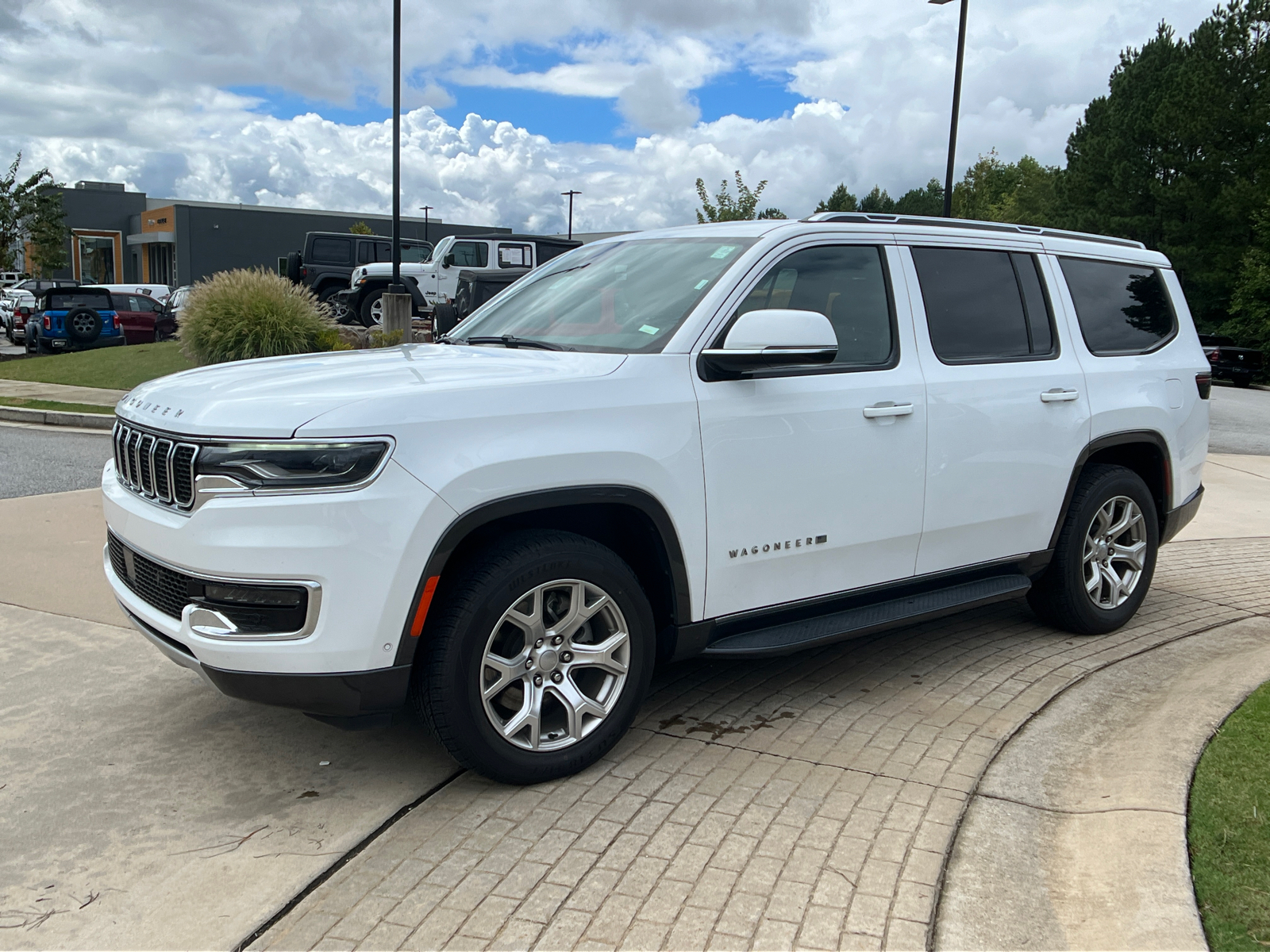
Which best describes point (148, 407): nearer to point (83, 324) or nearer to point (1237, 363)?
point (83, 324)

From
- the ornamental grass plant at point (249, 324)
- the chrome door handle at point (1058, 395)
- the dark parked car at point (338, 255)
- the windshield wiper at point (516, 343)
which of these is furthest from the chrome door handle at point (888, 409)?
the dark parked car at point (338, 255)

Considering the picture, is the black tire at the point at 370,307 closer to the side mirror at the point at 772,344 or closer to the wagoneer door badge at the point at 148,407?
the wagoneer door badge at the point at 148,407

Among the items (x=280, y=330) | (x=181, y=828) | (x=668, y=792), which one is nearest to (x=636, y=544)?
(x=668, y=792)

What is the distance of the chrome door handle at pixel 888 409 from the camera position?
4.12 m

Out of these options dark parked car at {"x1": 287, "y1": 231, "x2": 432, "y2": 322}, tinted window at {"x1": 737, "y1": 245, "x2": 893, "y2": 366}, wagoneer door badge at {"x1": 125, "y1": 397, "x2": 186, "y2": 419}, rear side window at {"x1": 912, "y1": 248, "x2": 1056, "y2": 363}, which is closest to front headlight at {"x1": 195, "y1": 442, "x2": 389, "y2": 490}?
wagoneer door badge at {"x1": 125, "y1": 397, "x2": 186, "y2": 419}

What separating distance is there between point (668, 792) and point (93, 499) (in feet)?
20.9

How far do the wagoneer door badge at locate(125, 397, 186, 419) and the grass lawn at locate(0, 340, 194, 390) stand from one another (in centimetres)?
1381

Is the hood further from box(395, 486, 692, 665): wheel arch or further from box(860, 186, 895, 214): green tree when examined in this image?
box(860, 186, 895, 214): green tree

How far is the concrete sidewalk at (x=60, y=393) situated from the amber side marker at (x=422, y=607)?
13.2 m

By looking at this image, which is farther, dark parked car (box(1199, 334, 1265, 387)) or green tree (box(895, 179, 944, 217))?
green tree (box(895, 179, 944, 217))

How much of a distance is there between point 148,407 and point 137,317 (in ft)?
85.2

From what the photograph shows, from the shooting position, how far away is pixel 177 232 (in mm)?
63438

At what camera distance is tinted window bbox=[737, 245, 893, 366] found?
4.16 m

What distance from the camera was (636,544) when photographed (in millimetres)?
3834
